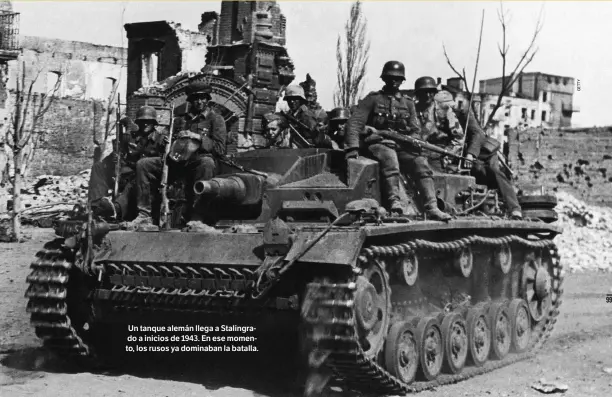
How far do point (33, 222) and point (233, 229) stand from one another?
18575 millimetres

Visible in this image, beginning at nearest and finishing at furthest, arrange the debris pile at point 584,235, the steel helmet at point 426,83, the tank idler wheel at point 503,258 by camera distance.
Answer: the tank idler wheel at point 503,258 < the steel helmet at point 426,83 < the debris pile at point 584,235

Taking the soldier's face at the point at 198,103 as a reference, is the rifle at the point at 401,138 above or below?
below

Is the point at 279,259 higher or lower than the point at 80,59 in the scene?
lower

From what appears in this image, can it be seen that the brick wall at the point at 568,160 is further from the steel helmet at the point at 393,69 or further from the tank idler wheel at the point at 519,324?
the steel helmet at the point at 393,69

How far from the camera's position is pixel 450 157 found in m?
12.1

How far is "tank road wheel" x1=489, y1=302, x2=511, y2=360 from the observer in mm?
11180

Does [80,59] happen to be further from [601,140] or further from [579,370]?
[579,370]

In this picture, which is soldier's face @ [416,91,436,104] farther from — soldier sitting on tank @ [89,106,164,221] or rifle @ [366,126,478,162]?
soldier sitting on tank @ [89,106,164,221]

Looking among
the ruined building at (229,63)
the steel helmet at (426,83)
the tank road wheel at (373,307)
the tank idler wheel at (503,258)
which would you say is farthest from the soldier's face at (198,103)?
the ruined building at (229,63)

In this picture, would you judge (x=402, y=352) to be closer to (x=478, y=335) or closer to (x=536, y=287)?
(x=478, y=335)

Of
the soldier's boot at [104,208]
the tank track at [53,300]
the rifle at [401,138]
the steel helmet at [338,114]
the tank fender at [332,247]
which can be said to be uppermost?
the steel helmet at [338,114]

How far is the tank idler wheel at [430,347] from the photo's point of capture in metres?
9.44

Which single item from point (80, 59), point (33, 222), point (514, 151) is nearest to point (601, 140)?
point (514, 151)

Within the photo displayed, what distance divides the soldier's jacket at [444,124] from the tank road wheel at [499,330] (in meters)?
2.17
